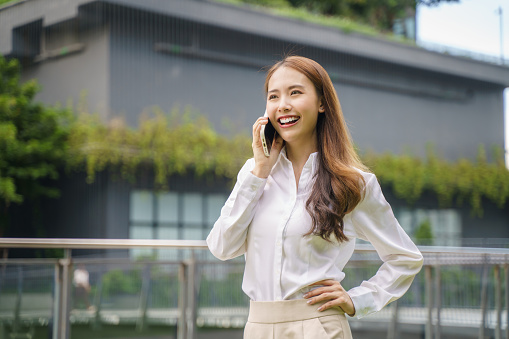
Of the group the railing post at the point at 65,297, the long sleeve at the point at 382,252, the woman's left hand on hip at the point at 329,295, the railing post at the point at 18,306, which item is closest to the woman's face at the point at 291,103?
the long sleeve at the point at 382,252

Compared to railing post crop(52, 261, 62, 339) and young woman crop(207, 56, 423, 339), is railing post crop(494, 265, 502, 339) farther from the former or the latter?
young woman crop(207, 56, 423, 339)

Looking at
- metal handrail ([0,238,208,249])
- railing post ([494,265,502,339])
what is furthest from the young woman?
railing post ([494,265,502,339])

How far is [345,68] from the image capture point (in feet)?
72.9

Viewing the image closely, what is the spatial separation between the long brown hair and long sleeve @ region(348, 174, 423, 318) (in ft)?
0.23

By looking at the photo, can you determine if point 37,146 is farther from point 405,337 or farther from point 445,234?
point 445,234

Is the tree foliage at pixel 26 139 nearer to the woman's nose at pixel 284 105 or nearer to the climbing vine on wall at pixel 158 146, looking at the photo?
the climbing vine on wall at pixel 158 146

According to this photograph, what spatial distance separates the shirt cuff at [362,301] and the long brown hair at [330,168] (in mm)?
214

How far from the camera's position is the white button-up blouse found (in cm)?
203

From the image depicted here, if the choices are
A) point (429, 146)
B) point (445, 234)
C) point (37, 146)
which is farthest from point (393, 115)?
point (37, 146)

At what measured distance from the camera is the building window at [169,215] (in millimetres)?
18734

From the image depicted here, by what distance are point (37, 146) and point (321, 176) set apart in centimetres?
1549

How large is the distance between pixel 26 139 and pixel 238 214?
16.0m

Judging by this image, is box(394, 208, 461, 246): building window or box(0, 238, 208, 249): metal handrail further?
box(394, 208, 461, 246): building window

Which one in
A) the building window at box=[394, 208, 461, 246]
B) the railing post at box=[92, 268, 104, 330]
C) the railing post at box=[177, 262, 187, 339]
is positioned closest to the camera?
the railing post at box=[177, 262, 187, 339]
